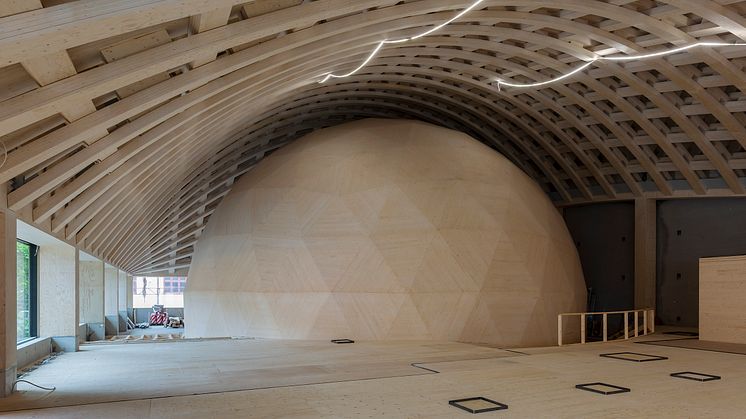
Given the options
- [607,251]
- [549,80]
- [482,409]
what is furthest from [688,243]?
[482,409]

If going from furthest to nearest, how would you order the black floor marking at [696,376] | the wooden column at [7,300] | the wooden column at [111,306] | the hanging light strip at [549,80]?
the wooden column at [111,306], the hanging light strip at [549,80], the black floor marking at [696,376], the wooden column at [7,300]

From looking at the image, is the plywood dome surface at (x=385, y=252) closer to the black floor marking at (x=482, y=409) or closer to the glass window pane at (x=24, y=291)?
the glass window pane at (x=24, y=291)

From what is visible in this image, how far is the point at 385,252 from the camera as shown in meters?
18.7

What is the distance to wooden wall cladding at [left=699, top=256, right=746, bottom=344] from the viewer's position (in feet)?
57.5

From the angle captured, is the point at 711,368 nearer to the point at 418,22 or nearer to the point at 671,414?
the point at 671,414

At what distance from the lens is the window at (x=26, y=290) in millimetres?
13953

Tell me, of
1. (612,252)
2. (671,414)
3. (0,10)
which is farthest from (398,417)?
(612,252)

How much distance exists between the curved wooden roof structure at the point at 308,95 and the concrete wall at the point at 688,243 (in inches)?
43.0

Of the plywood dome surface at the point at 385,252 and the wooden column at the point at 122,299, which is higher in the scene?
the plywood dome surface at the point at 385,252

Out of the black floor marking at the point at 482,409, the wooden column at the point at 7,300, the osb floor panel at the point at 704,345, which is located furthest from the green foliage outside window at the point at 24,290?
the osb floor panel at the point at 704,345

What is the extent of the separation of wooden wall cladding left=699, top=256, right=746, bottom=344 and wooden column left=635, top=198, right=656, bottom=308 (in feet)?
24.8

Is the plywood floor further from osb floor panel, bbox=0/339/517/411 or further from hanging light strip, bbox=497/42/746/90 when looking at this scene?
hanging light strip, bbox=497/42/746/90

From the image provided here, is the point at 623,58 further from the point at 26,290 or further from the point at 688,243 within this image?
the point at 26,290

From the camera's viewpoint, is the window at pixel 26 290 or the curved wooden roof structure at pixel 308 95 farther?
the window at pixel 26 290
